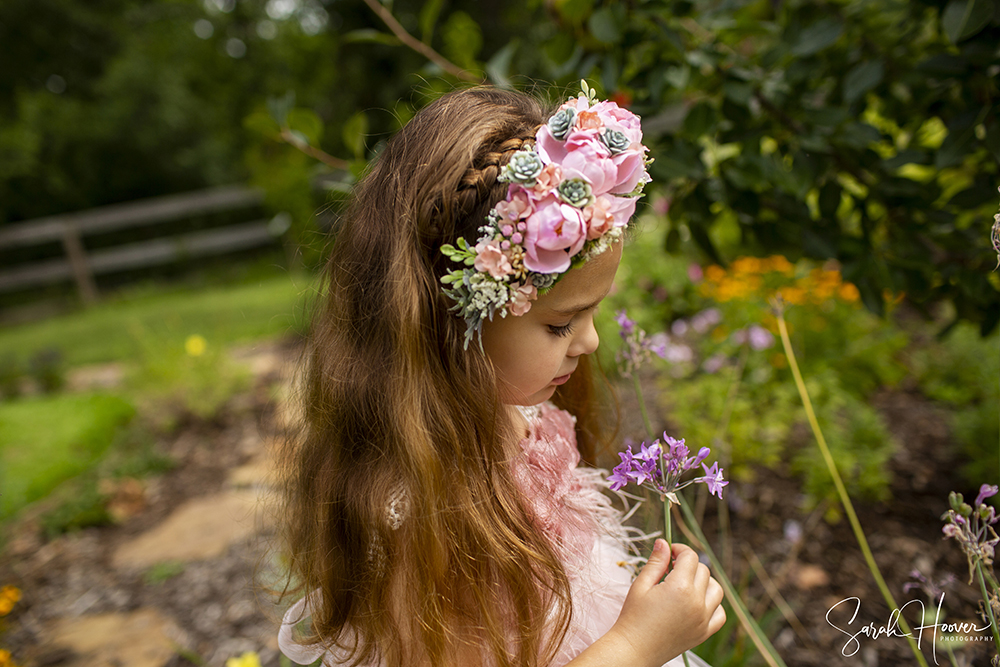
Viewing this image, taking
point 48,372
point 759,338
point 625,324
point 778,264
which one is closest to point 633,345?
point 625,324

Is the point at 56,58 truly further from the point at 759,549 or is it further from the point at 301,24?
the point at 759,549

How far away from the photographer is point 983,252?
150cm

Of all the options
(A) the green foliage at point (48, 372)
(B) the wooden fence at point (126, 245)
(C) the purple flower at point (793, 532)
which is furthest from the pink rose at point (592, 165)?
(B) the wooden fence at point (126, 245)

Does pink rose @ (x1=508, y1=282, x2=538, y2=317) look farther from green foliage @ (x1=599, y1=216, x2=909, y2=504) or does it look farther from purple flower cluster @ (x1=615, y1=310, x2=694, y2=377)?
green foliage @ (x1=599, y1=216, x2=909, y2=504)

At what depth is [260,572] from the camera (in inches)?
85.3

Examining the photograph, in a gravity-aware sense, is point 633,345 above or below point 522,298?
below

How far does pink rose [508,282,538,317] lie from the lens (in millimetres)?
979

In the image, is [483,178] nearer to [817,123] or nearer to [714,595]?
[714,595]

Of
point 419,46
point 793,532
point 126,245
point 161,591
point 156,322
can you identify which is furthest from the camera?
point 126,245

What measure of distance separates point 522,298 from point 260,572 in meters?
1.70

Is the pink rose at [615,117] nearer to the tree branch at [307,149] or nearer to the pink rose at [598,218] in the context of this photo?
the pink rose at [598,218]

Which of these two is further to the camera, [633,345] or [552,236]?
[633,345]

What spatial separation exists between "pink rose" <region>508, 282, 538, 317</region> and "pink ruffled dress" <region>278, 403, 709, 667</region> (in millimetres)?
354

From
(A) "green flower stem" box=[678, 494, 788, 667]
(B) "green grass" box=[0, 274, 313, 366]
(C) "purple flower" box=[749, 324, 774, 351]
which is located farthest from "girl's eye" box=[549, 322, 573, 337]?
(B) "green grass" box=[0, 274, 313, 366]
